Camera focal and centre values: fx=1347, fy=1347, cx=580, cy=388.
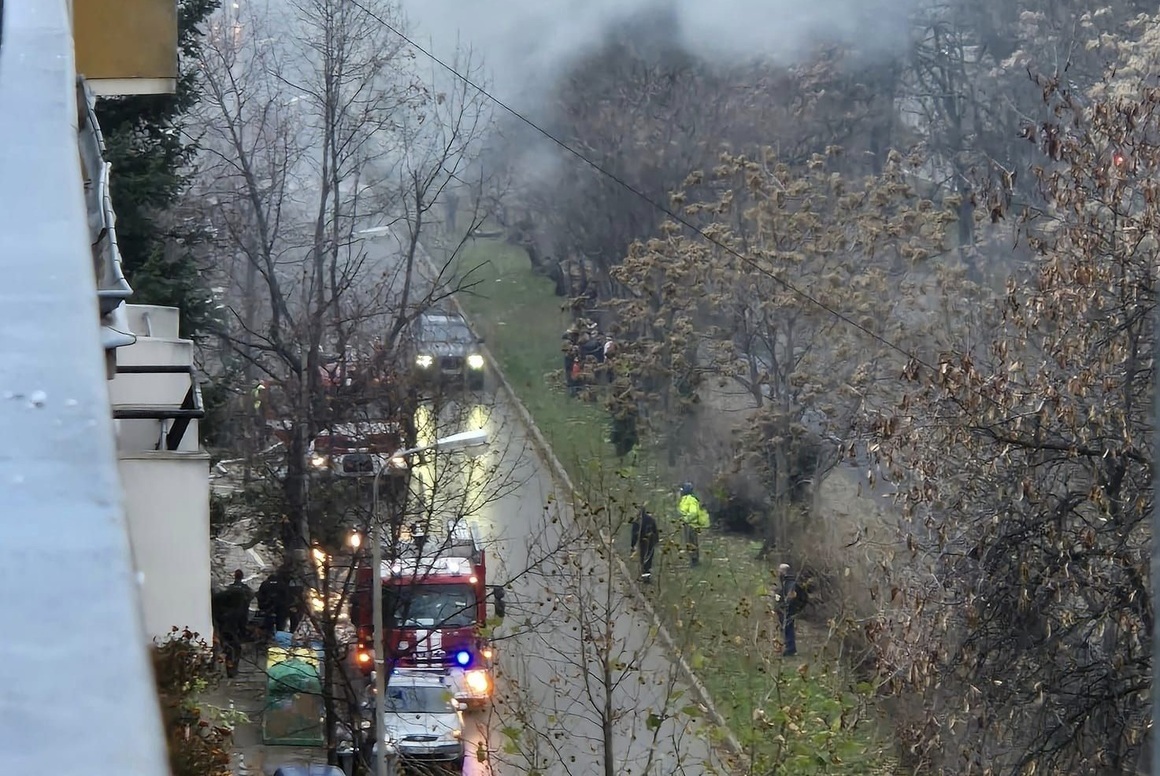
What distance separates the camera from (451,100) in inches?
667

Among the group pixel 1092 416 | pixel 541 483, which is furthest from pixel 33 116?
pixel 541 483

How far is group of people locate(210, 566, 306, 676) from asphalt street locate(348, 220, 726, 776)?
2.06 metres

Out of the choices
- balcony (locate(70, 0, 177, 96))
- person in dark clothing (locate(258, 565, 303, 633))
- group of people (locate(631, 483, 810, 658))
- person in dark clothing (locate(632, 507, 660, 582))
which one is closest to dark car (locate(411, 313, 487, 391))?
person in dark clothing (locate(258, 565, 303, 633))

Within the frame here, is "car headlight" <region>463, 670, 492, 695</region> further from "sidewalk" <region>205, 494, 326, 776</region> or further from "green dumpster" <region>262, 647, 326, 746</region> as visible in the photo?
"sidewalk" <region>205, 494, 326, 776</region>

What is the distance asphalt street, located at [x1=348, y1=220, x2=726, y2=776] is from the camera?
8.23 m

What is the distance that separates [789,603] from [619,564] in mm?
1387

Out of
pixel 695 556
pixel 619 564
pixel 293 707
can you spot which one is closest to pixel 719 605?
pixel 695 556

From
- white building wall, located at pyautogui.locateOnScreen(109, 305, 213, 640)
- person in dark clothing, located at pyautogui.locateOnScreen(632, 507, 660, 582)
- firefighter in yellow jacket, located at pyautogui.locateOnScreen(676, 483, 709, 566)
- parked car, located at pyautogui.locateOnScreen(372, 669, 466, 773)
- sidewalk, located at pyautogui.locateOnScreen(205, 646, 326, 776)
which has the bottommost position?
sidewalk, located at pyautogui.locateOnScreen(205, 646, 326, 776)

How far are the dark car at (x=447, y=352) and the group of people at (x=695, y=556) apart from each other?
3.08 meters

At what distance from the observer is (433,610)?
12.8 meters

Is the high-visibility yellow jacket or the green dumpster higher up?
the high-visibility yellow jacket

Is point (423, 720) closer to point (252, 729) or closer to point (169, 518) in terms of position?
point (252, 729)

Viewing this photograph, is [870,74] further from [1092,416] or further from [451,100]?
[1092,416]

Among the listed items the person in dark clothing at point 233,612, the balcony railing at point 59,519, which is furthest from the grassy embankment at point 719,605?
the balcony railing at point 59,519
